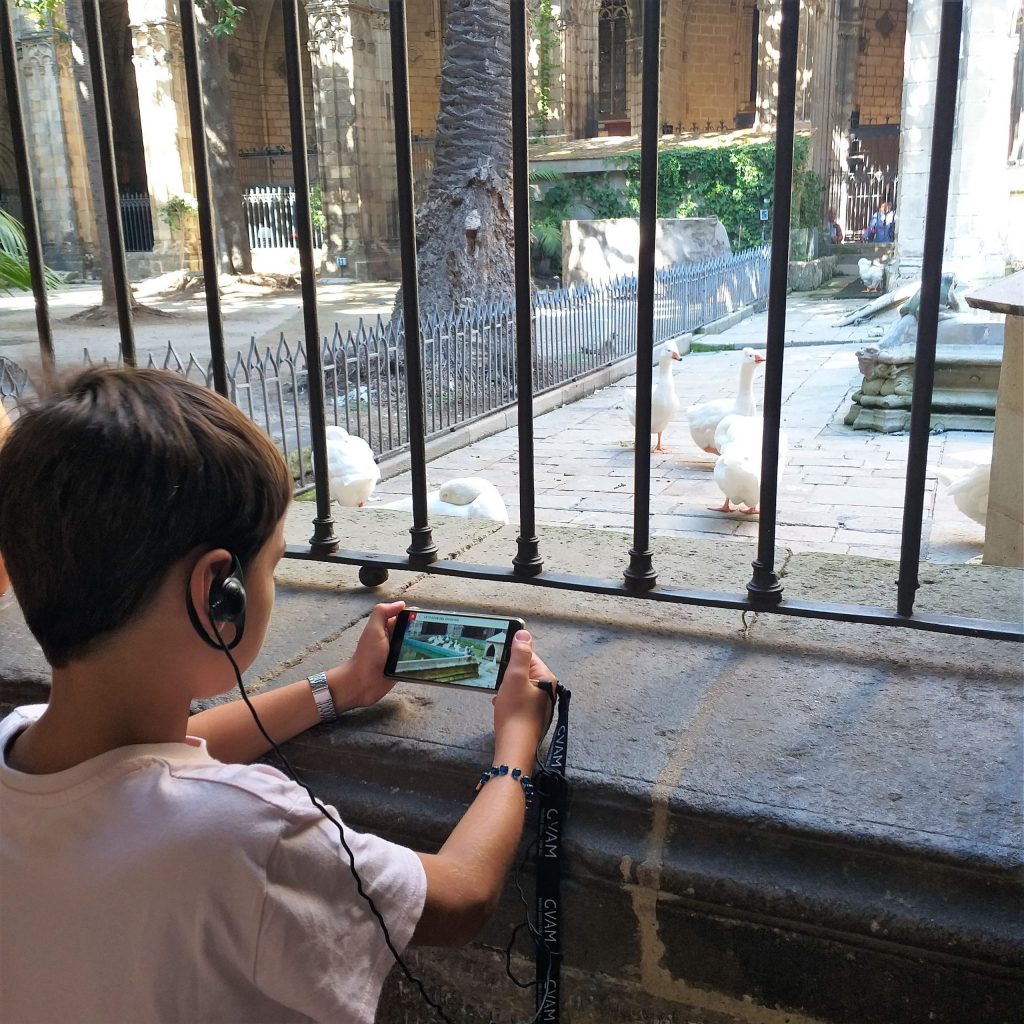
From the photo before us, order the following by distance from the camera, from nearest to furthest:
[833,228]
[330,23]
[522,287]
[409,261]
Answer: [522,287] < [409,261] < [330,23] < [833,228]

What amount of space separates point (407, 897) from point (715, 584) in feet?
3.95

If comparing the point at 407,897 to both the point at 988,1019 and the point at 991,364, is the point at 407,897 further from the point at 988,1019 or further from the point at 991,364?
the point at 991,364

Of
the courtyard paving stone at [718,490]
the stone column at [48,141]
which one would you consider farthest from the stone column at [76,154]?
the courtyard paving stone at [718,490]

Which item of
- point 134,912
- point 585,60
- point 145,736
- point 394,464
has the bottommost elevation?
point 394,464

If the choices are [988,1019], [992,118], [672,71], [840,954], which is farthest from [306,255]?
[672,71]

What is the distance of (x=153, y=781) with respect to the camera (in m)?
0.97

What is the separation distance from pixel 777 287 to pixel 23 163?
5.46 feet

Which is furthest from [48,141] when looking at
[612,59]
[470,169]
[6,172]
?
[470,169]

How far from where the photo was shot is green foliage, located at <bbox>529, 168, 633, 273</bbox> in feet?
65.1

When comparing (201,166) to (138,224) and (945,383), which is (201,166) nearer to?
(945,383)

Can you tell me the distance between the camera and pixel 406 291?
1927mm

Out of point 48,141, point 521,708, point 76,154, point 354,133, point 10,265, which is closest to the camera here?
point 521,708

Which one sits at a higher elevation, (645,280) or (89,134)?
(89,134)

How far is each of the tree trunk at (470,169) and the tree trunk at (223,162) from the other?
11.2m
